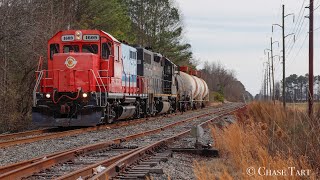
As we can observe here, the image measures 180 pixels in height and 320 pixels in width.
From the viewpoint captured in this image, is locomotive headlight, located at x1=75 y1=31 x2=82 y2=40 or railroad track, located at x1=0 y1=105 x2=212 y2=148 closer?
railroad track, located at x1=0 y1=105 x2=212 y2=148

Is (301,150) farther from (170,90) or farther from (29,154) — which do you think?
(170,90)

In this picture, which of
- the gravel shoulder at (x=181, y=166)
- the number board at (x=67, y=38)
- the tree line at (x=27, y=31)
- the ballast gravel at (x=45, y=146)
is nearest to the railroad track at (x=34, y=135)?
the ballast gravel at (x=45, y=146)

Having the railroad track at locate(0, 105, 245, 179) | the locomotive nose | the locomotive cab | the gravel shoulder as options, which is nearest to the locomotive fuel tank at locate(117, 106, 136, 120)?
the locomotive cab

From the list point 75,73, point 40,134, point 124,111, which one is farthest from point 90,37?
point 40,134

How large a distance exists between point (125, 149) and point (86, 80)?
218 inches

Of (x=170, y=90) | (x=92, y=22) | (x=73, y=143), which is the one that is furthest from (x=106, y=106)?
(x=92, y=22)

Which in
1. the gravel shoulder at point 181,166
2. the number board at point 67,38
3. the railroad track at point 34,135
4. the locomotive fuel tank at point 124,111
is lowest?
the gravel shoulder at point 181,166

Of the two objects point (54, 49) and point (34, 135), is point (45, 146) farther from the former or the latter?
point (54, 49)

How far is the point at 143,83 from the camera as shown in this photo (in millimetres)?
20672

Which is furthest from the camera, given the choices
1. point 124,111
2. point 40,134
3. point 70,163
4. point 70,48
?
point 124,111

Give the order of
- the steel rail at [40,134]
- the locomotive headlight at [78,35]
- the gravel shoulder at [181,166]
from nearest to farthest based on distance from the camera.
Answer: the gravel shoulder at [181,166]
the steel rail at [40,134]
the locomotive headlight at [78,35]

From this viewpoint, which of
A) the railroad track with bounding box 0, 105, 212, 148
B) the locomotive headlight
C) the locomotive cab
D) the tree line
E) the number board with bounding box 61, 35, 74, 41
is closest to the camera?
the railroad track with bounding box 0, 105, 212, 148

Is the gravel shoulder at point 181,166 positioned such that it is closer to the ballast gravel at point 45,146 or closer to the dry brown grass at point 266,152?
the dry brown grass at point 266,152

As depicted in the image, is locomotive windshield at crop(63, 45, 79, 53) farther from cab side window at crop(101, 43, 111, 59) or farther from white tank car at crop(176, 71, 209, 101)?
white tank car at crop(176, 71, 209, 101)
